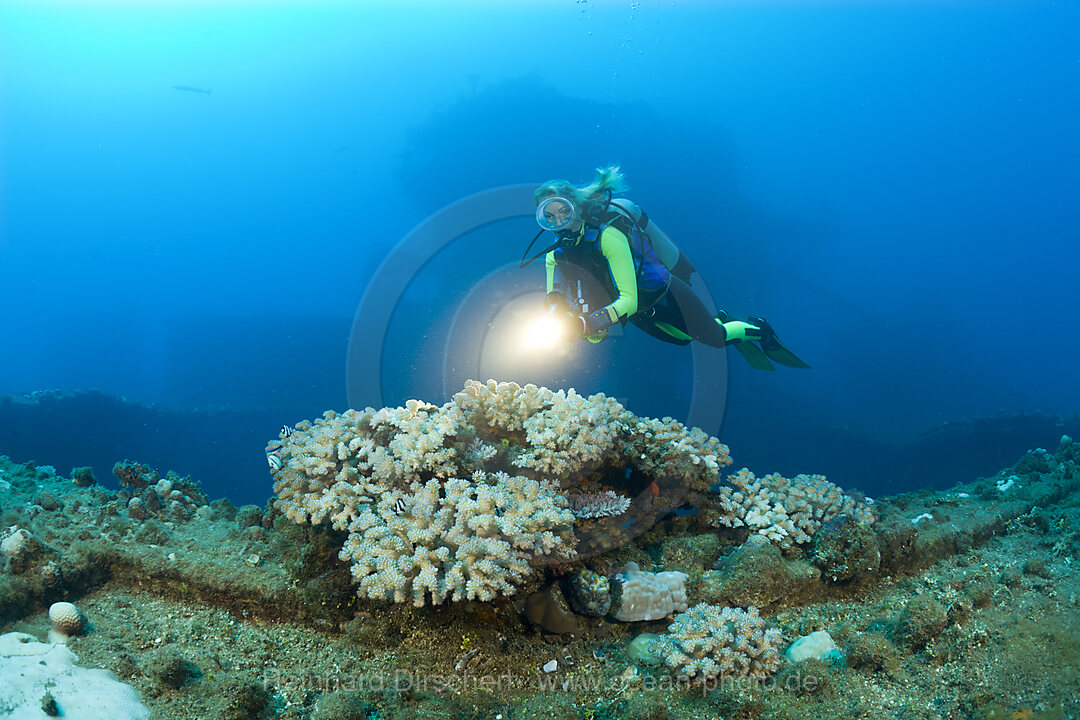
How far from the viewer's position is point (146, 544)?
13.4 feet

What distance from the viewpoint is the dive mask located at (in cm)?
575

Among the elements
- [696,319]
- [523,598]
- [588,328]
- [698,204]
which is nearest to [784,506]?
[588,328]

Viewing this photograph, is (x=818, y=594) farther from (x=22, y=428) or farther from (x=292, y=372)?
(x=292, y=372)

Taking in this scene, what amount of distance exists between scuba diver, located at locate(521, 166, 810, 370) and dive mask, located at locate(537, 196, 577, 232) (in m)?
0.01

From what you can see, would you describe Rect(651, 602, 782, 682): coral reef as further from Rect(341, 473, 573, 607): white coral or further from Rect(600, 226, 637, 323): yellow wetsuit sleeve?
Rect(600, 226, 637, 323): yellow wetsuit sleeve

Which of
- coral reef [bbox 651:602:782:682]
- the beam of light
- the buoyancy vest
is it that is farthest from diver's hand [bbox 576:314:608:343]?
coral reef [bbox 651:602:782:682]

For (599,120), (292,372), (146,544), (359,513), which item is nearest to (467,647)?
(359,513)

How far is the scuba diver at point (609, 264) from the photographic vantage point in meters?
5.71

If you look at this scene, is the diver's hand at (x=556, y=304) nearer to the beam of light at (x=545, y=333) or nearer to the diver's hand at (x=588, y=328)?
the beam of light at (x=545, y=333)

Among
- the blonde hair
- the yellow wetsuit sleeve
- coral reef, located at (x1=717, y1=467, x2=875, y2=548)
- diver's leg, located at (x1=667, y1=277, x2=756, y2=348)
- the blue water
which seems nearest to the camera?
coral reef, located at (x1=717, y1=467, x2=875, y2=548)

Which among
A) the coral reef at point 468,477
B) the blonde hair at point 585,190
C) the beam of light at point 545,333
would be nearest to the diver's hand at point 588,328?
the beam of light at point 545,333

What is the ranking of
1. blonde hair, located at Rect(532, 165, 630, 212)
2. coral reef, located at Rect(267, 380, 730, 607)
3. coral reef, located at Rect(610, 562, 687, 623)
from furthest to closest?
blonde hair, located at Rect(532, 165, 630, 212), coral reef, located at Rect(610, 562, 687, 623), coral reef, located at Rect(267, 380, 730, 607)

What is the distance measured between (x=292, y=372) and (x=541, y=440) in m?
45.3

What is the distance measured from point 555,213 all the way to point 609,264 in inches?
35.3
